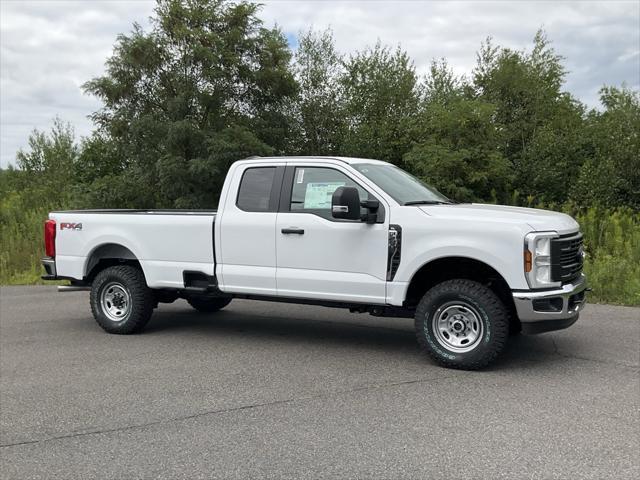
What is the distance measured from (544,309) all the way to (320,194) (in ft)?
8.48

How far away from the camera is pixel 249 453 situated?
4.25 meters

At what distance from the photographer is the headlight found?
589 cm

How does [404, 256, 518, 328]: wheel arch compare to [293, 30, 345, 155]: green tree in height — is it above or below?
below

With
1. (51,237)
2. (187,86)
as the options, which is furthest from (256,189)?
(187,86)

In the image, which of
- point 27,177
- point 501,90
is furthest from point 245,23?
point 27,177

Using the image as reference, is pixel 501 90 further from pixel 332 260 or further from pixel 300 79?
pixel 332 260

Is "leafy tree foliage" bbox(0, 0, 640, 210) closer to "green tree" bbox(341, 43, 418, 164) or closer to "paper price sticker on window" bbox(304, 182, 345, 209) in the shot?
"green tree" bbox(341, 43, 418, 164)

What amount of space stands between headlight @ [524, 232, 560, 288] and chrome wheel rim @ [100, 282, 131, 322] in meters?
4.91

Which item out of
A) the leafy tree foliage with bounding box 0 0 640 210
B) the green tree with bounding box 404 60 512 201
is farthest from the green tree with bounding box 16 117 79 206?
the green tree with bounding box 404 60 512 201

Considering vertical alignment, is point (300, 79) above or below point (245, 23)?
below

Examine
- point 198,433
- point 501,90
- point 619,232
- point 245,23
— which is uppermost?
point 245,23

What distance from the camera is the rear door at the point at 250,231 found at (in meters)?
7.16

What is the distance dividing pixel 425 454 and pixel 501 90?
2751 centimetres

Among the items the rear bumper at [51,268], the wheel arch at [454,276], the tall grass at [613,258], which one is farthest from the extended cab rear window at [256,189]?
the tall grass at [613,258]
